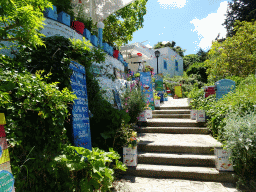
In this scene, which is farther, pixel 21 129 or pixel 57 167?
pixel 57 167

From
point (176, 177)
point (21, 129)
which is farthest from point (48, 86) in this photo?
point (176, 177)

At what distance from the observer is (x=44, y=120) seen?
1.81 m

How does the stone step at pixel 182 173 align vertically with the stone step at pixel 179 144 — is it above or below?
below

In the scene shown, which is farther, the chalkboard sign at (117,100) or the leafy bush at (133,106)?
the chalkboard sign at (117,100)

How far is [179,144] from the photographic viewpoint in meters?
4.10

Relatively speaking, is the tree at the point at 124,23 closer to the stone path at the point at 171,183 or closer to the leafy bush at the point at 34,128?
the stone path at the point at 171,183

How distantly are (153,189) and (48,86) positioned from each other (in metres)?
2.58

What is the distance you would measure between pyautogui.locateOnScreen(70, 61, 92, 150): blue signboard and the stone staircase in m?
1.47

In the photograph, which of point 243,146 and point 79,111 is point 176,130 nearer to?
point 243,146

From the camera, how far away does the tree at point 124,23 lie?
8.15m

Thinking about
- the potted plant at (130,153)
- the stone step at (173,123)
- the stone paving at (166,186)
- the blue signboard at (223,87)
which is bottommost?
the stone paving at (166,186)

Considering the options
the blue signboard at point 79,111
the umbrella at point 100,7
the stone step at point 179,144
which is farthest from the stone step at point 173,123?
the umbrella at point 100,7

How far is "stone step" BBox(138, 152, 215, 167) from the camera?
11.7ft

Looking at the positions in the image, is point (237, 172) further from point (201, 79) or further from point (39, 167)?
point (201, 79)
